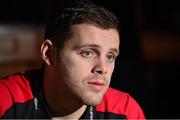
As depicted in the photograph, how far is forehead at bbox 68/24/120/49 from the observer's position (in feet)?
4.94

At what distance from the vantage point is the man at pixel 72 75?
4.93ft

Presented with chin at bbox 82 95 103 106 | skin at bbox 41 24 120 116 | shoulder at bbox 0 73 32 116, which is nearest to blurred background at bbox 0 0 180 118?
shoulder at bbox 0 73 32 116

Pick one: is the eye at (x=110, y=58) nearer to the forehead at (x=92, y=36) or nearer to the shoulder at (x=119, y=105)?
the forehead at (x=92, y=36)

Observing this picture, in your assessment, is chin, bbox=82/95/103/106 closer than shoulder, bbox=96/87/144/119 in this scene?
Yes

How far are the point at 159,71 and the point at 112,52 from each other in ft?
5.64

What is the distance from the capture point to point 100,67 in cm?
148

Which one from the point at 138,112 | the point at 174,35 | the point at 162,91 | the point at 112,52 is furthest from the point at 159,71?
the point at 112,52

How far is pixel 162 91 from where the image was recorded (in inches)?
120

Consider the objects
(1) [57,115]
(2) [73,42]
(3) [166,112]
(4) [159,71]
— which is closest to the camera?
(2) [73,42]

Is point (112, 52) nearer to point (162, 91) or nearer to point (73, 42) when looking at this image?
point (73, 42)

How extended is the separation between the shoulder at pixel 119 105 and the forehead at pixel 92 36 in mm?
266

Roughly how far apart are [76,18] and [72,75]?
7.7 inches

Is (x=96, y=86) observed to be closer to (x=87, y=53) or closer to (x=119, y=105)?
(x=87, y=53)

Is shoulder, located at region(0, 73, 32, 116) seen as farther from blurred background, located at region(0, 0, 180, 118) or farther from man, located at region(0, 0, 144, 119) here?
blurred background, located at region(0, 0, 180, 118)
